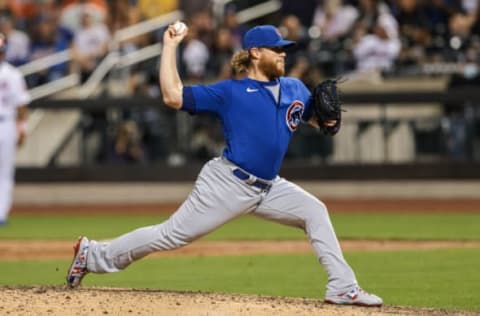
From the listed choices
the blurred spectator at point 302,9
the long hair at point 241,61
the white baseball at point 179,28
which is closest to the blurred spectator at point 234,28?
the blurred spectator at point 302,9

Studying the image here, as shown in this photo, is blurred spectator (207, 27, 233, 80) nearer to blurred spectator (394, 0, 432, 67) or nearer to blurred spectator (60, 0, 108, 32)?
blurred spectator (60, 0, 108, 32)

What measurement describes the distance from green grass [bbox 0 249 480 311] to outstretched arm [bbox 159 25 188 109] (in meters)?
2.11

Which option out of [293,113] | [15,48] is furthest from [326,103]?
[15,48]

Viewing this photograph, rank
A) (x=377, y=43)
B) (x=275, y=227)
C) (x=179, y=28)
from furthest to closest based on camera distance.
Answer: (x=377, y=43) < (x=275, y=227) < (x=179, y=28)

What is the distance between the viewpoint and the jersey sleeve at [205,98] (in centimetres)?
743

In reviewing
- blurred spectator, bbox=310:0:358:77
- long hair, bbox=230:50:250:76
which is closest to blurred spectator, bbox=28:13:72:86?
blurred spectator, bbox=310:0:358:77

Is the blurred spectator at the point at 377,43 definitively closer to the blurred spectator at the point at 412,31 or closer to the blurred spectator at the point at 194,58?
Answer: the blurred spectator at the point at 412,31

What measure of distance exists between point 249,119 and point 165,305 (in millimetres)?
1291

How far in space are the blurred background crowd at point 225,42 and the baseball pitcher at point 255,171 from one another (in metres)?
10.5

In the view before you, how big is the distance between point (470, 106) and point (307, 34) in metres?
3.45

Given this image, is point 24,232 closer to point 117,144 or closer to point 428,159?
point 117,144

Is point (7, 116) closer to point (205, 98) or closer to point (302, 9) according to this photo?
point (302, 9)

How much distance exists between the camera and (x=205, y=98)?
24.5 feet

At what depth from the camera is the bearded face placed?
761 centimetres
